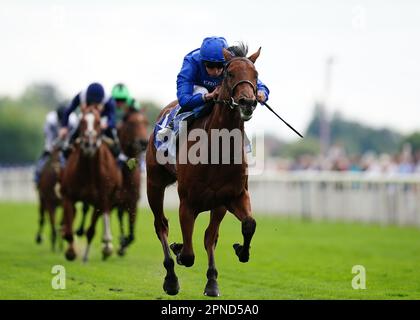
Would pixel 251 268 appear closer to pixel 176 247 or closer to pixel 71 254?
pixel 71 254

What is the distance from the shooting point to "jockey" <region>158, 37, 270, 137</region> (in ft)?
26.2

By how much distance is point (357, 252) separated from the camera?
46.5 feet

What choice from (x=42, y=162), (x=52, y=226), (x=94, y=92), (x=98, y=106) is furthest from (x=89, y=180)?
(x=42, y=162)

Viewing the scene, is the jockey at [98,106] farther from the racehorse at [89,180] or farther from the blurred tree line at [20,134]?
the blurred tree line at [20,134]

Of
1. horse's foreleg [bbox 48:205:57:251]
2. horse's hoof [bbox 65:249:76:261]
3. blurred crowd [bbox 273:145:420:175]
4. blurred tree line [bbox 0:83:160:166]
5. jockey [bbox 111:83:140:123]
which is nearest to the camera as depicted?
horse's hoof [bbox 65:249:76:261]

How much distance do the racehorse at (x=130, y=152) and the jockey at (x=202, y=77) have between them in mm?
4877

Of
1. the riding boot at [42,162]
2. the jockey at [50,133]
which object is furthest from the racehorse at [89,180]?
the riding boot at [42,162]

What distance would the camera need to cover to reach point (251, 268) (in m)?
11.7

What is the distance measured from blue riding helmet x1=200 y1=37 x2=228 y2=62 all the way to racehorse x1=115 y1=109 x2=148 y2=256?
5.44 m

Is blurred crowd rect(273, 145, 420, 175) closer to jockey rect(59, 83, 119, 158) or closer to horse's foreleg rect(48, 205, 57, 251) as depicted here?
horse's foreleg rect(48, 205, 57, 251)

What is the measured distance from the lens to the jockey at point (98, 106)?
1271 cm

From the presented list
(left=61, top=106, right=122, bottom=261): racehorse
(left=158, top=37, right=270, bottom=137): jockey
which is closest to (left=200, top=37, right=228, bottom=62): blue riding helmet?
(left=158, top=37, right=270, bottom=137): jockey
